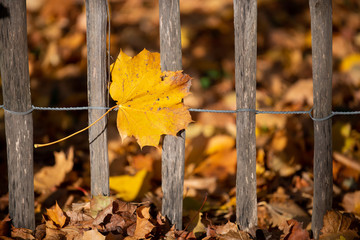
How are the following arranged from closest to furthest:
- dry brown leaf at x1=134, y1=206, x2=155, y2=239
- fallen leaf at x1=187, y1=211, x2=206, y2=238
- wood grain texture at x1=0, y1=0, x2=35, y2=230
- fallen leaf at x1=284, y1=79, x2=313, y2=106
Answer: wood grain texture at x1=0, y1=0, x2=35, y2=230
dry brown leaf at x1=134, y1=206, x2=155, y2=239
fallen leaf at x1=187, y1=211, x2=206, y2=238
fallen leaf at x1=284, y1=79, x2=313, y2=106

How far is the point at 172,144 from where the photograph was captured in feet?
5.74

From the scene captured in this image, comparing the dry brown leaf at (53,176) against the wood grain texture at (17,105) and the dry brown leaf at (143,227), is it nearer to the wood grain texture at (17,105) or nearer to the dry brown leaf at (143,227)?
the wood grain texture at (17,105)

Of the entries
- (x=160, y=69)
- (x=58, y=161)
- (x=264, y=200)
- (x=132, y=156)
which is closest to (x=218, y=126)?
(x=132, y=156)

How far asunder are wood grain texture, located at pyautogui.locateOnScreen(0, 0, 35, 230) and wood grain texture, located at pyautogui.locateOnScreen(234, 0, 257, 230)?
869 millimetres

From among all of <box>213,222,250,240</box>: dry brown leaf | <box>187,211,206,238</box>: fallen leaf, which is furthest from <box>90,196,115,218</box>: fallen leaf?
<box>213,222,250,240</box>: dry brown leaf

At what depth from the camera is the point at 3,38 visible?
1618 millimetres

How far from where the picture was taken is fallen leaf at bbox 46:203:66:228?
1.78m

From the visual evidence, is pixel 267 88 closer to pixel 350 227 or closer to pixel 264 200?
pixel 264 200

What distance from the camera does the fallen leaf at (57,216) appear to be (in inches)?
70.1

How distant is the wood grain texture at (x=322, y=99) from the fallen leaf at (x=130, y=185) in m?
0.92

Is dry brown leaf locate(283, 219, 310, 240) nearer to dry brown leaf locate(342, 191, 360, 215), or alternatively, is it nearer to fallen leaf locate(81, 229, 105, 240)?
dry brown leaf locate(342, 191, 360, 215)

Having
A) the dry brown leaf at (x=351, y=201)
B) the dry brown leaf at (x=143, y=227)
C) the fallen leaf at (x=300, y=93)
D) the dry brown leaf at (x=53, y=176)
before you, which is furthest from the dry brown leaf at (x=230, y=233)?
the fallen leaf at (x=300, y=93)

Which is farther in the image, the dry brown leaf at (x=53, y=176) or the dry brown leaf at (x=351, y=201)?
the dry brown leaf at (x=53, y=176)

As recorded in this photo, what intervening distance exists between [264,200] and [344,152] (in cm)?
73
